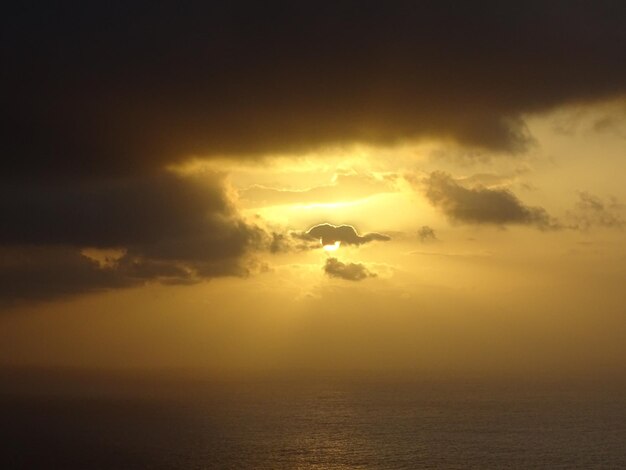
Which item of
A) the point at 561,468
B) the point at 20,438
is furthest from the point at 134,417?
the point at 561,468

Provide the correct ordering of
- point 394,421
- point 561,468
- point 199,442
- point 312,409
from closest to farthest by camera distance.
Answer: point 561,468 < point 199,442 < point 394,421 < point 312,409

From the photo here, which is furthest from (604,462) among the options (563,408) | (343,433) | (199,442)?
(563,408)

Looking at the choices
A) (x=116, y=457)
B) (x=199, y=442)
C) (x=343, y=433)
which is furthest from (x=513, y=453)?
(x=116, y=457)

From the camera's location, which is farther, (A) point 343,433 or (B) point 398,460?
(A) point 343,433

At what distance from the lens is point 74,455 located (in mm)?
106312

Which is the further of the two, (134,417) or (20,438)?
(134,417)

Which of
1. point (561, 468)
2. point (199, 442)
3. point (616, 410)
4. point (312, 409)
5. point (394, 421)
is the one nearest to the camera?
point (561, 468)

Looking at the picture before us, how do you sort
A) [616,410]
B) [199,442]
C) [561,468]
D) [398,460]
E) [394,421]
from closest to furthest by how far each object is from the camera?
[561,468], [398,460], [199,442], [394,421], [616,410]

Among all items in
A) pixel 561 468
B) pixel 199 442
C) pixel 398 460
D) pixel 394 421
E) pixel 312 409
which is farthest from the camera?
pixel 312 409

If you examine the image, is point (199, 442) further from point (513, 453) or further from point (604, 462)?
point (604, 462)

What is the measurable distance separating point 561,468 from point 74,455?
67458 mm

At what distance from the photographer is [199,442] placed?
4835 inches

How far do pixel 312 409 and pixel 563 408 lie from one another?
2520 inches

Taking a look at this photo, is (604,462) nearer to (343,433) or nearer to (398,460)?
(398,460)
